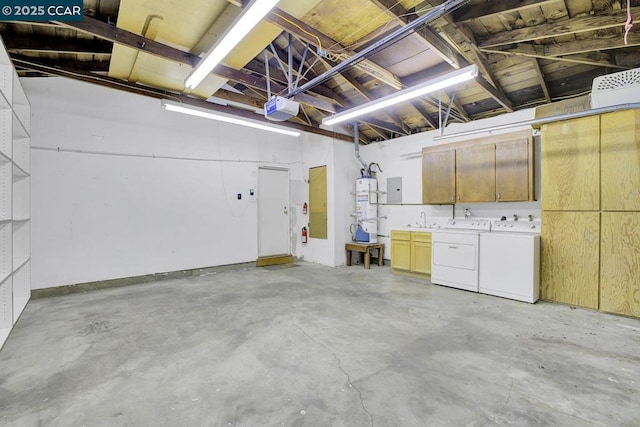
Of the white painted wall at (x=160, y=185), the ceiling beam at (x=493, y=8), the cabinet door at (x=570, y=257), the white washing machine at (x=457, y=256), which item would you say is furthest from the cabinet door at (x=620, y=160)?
the ceiling beam at (x=493, y=8)

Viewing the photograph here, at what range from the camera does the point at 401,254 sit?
5324 millimetres

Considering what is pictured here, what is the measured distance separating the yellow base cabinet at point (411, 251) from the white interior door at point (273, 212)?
103 inches

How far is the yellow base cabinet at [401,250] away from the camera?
523cm

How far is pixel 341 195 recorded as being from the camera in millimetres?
6238

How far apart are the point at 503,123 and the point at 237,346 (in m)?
5.06

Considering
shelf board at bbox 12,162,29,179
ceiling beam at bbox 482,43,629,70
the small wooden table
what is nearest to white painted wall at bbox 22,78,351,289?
the small wooden table

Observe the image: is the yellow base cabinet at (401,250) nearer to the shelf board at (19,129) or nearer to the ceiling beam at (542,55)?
the ceiling beam at (542,55)

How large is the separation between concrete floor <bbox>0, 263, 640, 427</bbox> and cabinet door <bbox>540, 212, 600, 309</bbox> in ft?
0.81

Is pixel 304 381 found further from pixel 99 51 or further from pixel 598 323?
pixel 99 51

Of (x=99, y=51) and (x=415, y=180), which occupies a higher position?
(x=99, y=51)

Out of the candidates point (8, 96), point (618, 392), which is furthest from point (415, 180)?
point (8, 96)

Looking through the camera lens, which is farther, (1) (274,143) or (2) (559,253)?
(1) (274,143)

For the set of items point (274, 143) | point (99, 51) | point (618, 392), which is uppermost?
point (99, 51)

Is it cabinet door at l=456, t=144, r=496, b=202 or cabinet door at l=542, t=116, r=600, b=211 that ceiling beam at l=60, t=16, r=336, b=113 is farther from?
cabinet door at l=542, t=116, r=600, b=211
